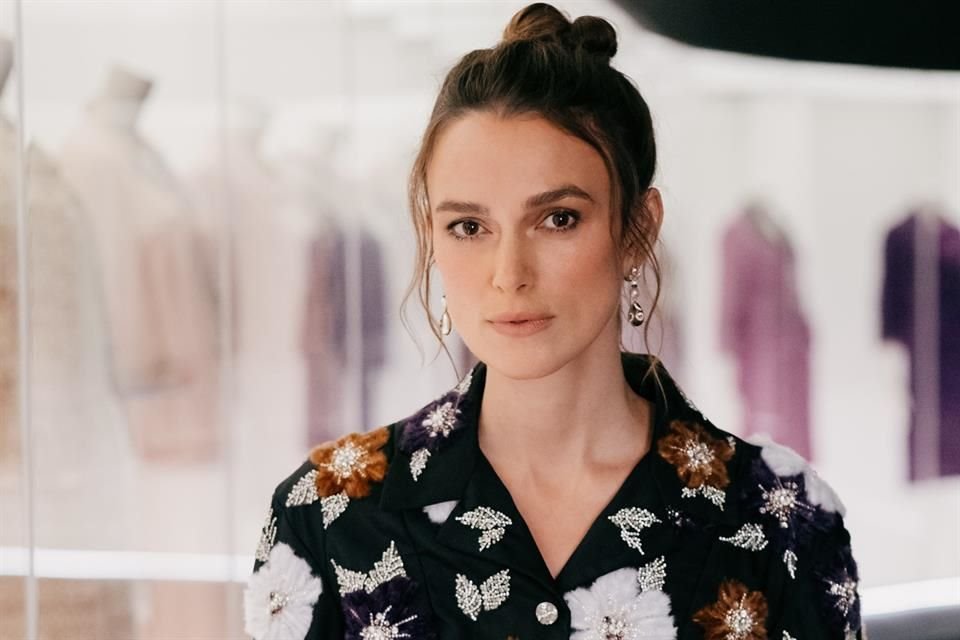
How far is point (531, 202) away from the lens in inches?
45.8

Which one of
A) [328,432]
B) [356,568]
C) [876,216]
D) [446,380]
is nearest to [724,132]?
[876,216]

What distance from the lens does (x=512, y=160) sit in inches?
46.1

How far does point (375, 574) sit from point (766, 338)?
2.78m

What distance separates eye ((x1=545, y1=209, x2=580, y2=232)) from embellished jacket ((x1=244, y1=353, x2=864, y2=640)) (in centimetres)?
20

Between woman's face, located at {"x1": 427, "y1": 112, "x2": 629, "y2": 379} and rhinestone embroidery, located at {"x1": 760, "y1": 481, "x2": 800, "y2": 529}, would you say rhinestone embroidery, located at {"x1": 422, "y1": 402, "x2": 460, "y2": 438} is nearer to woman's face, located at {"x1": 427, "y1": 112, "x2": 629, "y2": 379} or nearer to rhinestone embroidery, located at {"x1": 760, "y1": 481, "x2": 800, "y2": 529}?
woman's face, located at {"x1": 427, "y1": 112, "x2": 629, "y2": 379}

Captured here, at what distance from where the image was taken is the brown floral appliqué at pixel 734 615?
3.98 feet

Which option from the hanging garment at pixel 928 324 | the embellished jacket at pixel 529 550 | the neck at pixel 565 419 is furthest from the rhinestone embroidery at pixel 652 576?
the hanging garment at pixel 928 324

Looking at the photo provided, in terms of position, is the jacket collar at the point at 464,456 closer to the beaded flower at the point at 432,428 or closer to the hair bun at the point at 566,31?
the beaded flower at the point at 432,428

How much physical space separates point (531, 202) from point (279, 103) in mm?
1323

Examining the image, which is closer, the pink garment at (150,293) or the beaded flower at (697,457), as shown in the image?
the beaded flower at (697,457)

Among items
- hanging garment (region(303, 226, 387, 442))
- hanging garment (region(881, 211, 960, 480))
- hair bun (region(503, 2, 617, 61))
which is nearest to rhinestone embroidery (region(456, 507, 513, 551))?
hair bun (region(503, 2, 617, 61))

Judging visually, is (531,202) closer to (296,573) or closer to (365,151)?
(296,573)

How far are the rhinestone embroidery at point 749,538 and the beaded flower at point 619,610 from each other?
0.09 metres

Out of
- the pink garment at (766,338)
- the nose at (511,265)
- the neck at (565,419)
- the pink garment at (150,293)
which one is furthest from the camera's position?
the pink garment at (766,338)
